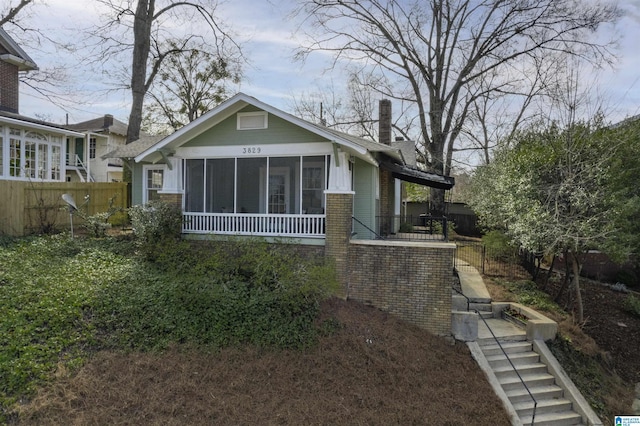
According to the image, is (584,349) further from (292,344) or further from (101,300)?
(101,300)

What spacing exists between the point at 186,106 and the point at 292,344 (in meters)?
26.4

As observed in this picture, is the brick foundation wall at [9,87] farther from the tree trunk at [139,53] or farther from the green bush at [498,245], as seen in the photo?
the green bush at [498,245]

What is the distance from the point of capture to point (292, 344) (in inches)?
304

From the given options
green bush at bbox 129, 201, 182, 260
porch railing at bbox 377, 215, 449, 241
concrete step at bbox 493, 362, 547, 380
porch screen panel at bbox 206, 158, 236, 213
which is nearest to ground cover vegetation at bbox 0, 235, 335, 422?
green bush at bbox 129, 201, 182, 260

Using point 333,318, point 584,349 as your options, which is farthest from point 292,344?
point 584,349

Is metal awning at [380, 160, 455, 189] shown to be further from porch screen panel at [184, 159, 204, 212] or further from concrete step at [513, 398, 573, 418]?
concrete step at [513, 398, 573, 418]

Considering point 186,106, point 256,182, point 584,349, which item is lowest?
point 584,349

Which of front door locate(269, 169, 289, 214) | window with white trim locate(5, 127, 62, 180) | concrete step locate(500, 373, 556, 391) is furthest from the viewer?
window with white trim locate(5, 127, 62, 180)

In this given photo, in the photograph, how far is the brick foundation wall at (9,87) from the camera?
17.2m

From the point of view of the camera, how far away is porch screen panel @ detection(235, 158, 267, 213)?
1093 centimetres

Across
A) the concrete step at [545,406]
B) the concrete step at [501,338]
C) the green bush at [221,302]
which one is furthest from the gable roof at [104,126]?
the concrete step at [545,406]

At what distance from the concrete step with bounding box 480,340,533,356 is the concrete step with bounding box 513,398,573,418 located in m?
1.22

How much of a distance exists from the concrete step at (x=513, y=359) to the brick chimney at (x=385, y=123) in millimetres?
10181

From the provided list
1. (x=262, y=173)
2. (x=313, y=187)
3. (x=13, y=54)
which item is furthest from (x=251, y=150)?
(x=13, y=54)
